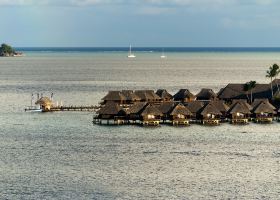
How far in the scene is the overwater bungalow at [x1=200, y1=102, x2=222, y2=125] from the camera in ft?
221

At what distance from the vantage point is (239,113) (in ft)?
224

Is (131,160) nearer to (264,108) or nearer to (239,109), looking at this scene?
(239,109)

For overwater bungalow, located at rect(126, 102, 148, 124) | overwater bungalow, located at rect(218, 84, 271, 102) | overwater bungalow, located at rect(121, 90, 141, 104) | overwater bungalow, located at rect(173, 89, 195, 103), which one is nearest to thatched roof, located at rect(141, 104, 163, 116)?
overwater bungalow, located at rect(126, 102, 148, 124)

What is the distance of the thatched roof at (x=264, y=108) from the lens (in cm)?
6862

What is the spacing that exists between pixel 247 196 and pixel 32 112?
43.9 meters

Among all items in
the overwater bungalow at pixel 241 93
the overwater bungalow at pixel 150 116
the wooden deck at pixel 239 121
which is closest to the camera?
the overwater bungalow at pixel 150 116

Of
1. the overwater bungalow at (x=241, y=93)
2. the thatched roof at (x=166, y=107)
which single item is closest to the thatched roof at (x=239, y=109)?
the thatched roof at (x=166, y=107)

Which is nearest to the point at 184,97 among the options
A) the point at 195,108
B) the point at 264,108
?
the point at 195,108

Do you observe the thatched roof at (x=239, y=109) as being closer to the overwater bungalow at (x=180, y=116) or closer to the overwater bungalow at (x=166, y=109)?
the overwater bungalow at (x=180, y=116)

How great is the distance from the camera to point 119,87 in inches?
4574

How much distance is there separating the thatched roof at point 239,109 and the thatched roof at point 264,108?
38.8 inches

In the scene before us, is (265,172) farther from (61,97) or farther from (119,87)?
(119,87)

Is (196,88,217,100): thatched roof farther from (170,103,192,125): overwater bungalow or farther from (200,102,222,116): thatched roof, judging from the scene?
(170,103,192,125): overwater bungalow

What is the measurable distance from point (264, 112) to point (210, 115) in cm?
552
